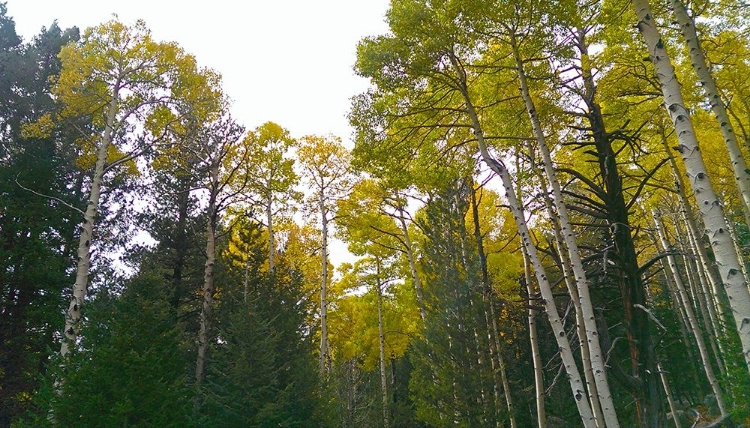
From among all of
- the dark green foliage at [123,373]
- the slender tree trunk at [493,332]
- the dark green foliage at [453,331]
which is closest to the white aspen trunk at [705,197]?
the slender tree trunk at [493,332]

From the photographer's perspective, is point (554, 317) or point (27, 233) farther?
point (27, 233)

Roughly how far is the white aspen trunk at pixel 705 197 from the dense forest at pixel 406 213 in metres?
0.02

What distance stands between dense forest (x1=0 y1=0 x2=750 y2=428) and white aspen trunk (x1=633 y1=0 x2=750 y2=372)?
18 millimetres

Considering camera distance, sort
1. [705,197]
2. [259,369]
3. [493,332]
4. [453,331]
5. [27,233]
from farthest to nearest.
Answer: [27,233] → [493,332] → [453,331] → [259,369] → [705,197]

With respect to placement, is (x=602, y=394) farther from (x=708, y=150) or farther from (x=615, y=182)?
(x=708, y=150)

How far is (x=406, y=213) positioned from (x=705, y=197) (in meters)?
10.3

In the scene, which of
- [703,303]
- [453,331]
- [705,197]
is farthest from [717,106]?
[703,303]

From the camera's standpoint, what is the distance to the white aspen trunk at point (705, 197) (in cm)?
307

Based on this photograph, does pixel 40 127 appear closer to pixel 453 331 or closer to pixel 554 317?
pixel 453 331

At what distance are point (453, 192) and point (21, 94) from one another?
13.8 meters

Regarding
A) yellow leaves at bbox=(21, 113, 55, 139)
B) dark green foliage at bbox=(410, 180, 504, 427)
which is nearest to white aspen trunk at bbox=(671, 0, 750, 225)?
dark green foliage at bbox=(410, 180, 504, 427)

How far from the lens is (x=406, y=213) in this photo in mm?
13484

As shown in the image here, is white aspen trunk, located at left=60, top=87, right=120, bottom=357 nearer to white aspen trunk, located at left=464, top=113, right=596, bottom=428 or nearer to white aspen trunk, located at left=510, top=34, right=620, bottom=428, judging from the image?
white aspen trunk, located at left=464, top=113, right=596, bottom=428

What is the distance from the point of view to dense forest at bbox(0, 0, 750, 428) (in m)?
5.27
